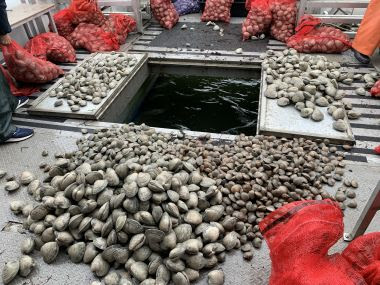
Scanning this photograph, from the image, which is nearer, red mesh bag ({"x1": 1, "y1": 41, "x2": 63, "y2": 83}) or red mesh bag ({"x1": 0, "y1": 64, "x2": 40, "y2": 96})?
red mesh bag ({"x1": 1, "y1": 41, "x2": 63, "y2": 83})

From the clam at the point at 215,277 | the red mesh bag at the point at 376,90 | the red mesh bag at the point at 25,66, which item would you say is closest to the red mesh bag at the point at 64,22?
the red mesh bag at the point at 25,66

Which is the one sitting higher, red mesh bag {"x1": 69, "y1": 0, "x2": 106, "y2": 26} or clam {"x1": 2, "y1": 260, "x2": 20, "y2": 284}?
red mesh bag {"x1": 69, "y1": 0, "x2": 106, "y2": 26}

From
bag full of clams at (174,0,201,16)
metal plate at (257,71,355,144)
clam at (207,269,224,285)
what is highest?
bag full of clams at (174,0,201,16)

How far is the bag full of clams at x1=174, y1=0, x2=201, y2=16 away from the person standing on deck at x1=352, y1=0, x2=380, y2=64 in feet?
8.84

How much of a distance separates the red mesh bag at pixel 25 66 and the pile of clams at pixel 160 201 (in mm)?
1364

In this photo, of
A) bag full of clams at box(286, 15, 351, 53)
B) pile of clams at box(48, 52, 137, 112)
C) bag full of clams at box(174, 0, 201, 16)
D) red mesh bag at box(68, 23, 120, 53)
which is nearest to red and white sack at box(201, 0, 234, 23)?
bag full of clams at box(174, 0, 201, 16)

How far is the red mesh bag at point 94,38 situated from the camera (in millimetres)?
4121

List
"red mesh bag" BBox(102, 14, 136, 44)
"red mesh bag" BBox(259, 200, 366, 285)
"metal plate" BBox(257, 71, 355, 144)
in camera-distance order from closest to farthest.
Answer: "red mesh bag" BBox(259, 200, 366, 285) < "metal plate" BBox(257, 71, 355, 144) < "red mesh bag" BBox(102, 14, 136, 44)

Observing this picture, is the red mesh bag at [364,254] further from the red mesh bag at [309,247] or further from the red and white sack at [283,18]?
the red and white sack at [283,18]

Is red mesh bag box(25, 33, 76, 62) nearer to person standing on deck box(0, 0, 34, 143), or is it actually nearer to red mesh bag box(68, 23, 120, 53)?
red mesh bag box(68, 23, 120, 53)

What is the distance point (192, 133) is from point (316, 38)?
7.08ft

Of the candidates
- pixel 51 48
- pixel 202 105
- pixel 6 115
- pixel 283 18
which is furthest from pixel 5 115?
pixel 283 18

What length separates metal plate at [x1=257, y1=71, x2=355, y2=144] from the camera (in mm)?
2510

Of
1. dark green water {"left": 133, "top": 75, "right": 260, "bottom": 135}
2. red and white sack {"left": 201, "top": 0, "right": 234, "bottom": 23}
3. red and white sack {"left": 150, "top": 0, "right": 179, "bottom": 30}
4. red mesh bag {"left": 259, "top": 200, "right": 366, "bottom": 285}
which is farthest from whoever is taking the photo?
red and white sack {"left": 201, "top": 0, "right": 234, "bottom": 23}
